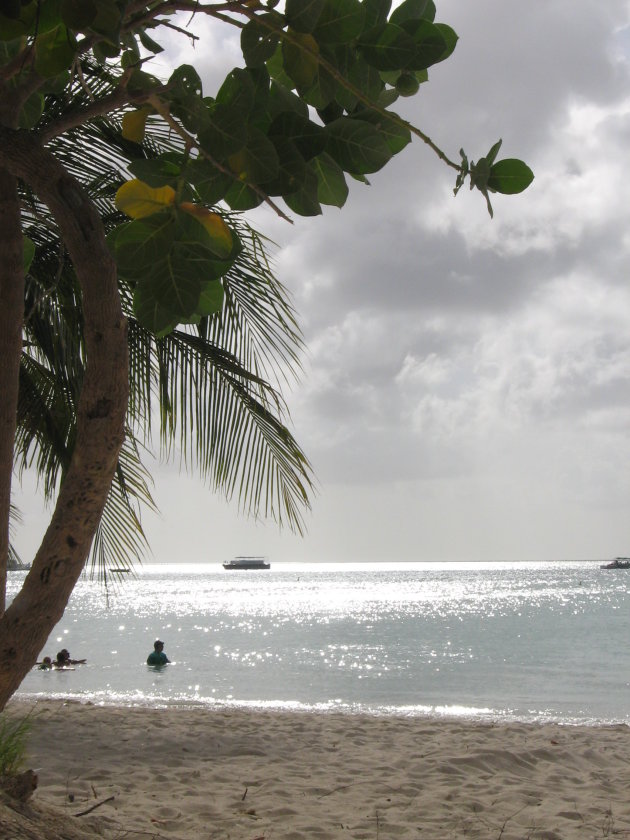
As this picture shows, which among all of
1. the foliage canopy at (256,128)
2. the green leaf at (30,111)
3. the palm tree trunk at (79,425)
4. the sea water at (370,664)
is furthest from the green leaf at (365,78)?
the sea water at (370,664)

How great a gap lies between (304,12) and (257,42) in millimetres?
138

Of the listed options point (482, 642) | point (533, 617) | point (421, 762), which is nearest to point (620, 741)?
point (421, 762)

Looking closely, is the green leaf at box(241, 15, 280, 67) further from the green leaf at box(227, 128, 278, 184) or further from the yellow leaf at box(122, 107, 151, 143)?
the yellow leaf at box(122, 107, 151, 143)

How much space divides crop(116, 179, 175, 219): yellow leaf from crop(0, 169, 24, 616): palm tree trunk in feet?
2.97

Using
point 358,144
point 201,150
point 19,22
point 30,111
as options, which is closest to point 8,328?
point 30,111

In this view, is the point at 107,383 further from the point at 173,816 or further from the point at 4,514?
the point at 173,816

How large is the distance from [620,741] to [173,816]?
17.3 ft

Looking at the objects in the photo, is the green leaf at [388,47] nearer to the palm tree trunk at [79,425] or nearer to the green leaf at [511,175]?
the green leaf at [511,175]

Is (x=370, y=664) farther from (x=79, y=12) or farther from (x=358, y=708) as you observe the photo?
(x=79, y=12)

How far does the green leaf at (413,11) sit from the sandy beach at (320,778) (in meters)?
3.03

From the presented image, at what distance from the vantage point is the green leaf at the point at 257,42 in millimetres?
1222

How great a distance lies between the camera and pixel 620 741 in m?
7.68

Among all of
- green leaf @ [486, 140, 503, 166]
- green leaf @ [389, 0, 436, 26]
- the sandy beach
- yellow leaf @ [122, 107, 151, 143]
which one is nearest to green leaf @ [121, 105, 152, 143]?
yellow leaf @ [122, 107, 151, 143]

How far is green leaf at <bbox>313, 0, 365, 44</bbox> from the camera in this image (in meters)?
1.15
